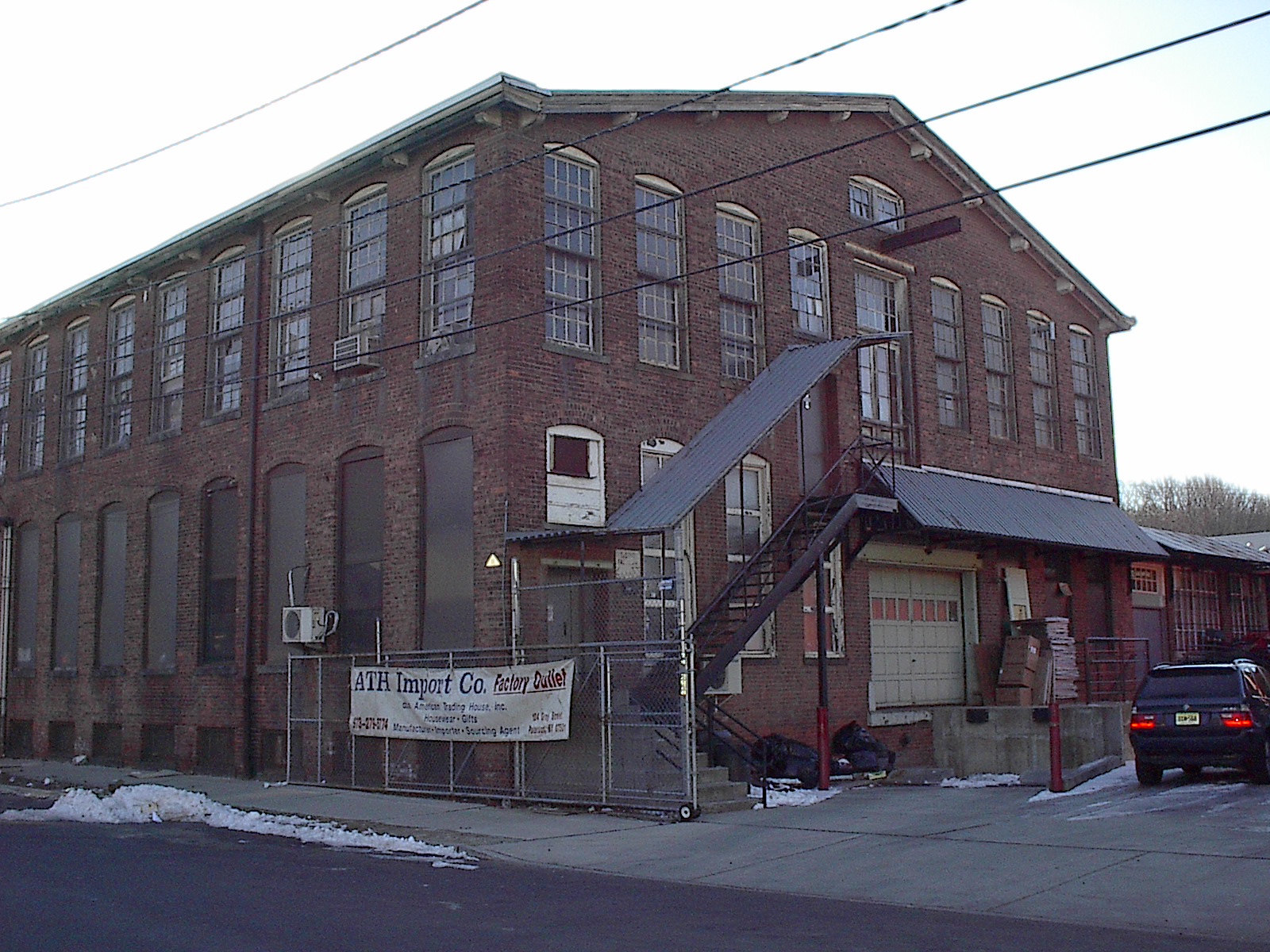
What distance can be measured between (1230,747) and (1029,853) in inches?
225

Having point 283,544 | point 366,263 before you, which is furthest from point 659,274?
point 283,544

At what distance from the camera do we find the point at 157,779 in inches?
868

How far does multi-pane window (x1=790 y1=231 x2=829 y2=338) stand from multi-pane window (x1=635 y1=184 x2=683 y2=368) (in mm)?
2650

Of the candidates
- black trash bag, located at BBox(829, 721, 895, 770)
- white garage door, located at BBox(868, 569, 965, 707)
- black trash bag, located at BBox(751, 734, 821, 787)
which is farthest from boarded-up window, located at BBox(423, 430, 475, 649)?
white garage door, located at BBox(868, 569, 965, 707)

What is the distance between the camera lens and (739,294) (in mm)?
22141

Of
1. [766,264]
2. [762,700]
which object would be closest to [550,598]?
[762,700]

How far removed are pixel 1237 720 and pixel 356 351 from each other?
13.4 metres

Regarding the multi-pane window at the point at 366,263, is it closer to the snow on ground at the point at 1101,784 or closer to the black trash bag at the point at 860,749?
the black trash bag at the point at 860,749

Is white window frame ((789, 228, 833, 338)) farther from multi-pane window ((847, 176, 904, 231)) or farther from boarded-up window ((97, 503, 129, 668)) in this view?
boarded-up window ((97, 503, 129, 668))

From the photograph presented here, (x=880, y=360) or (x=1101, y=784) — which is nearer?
(x=1101, y=784)

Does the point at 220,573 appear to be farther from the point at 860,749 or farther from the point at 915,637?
the point at 915,637

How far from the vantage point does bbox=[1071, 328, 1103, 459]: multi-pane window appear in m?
29.6

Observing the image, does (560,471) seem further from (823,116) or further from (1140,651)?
(1140,651)

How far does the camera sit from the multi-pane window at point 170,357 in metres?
25.0
